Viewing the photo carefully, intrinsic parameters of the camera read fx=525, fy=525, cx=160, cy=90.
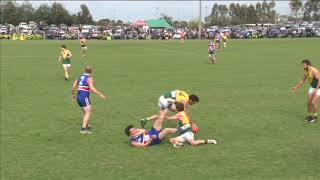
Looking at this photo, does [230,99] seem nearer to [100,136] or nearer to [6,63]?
[100,136]

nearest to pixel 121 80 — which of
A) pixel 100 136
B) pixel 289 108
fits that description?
pixel 289 108

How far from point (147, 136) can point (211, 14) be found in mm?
167435

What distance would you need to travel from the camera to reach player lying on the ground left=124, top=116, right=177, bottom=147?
12.1 meters

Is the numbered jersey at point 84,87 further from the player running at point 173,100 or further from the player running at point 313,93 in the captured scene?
the player running at point 313,93

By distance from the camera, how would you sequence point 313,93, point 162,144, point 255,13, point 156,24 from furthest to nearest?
point 255,13 < point 156,24 < point 313,93 < point 162,144

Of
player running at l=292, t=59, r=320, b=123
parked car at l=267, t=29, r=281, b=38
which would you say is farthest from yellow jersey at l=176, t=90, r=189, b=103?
parked car at l=267, t=29, r=281, b=38

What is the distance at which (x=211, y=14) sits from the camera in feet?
579

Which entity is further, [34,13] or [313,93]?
[34,13]

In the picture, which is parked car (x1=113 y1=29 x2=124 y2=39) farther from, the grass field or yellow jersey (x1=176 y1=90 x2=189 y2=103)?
yellow jersey (x1=176 y1=90 x2=189 y2=103)

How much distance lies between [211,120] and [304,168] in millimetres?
5290

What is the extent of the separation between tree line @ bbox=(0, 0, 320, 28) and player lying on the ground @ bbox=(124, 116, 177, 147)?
11162 cm

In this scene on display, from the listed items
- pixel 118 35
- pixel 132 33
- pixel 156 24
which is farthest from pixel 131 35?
pixel 156 24

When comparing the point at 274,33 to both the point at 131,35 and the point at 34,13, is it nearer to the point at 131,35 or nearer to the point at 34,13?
the point at 131,35

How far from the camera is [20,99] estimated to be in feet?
64.0
